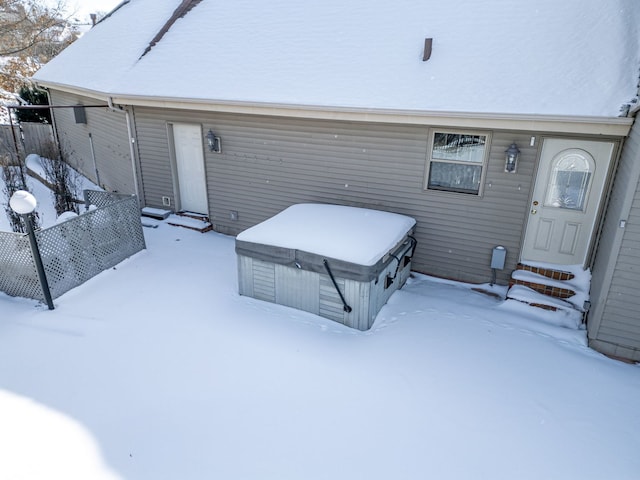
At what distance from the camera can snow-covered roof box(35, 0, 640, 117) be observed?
581 centimetres

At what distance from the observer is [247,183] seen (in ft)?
27.3

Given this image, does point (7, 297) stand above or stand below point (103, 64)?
below

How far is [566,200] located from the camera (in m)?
6.04

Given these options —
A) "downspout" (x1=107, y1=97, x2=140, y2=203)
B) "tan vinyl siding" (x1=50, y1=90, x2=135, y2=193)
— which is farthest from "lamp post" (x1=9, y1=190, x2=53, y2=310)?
"tan vinyl siding" (x1=50, y1=90, x2=135, y2=193)

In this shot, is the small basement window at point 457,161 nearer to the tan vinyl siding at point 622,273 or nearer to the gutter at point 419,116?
the gutter at point 419,116

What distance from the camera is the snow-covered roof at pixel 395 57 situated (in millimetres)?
5812

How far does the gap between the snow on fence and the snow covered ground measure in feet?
0.93

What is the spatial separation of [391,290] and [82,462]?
4345mm

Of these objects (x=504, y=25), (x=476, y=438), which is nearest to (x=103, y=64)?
(x=504, y=25)

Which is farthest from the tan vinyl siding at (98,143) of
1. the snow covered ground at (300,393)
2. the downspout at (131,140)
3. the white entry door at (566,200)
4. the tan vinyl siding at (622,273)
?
the tan vinyl siding at (622,273)

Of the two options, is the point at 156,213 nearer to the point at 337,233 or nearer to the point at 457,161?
the point at 337,233

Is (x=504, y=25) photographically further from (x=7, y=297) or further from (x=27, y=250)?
(x=7, y=297)

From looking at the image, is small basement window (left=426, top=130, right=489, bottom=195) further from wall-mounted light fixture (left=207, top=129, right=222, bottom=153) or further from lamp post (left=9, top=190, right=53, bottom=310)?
lamp post (left=9, top=190, right=53, bottom=310)

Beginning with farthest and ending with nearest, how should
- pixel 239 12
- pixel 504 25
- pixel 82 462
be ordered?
pixel 239 12 < pixel 504 25 < pixel 82 462
